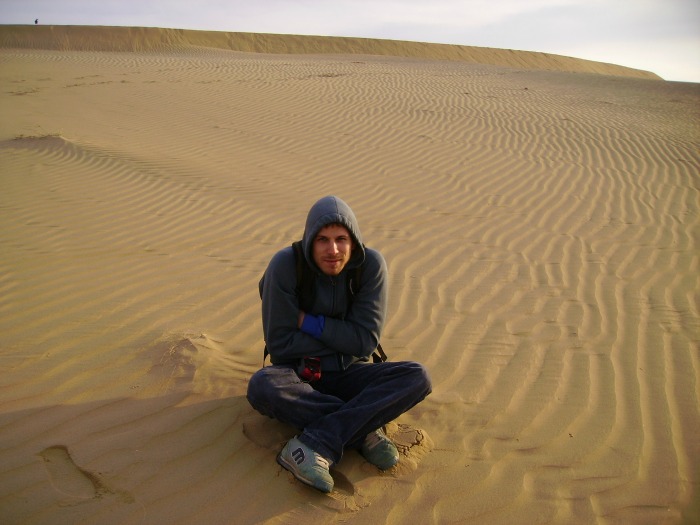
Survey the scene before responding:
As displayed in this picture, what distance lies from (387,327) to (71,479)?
234cm

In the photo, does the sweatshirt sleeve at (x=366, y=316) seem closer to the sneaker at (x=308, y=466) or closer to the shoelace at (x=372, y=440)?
the shoelace at (x=372, y=440)

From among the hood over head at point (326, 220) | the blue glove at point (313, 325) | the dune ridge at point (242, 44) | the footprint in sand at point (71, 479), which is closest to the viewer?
the footprint in sand at point (71, 479)

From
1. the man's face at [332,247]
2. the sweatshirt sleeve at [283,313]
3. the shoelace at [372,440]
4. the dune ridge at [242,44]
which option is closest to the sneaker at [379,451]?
the shoelace at [372,440]

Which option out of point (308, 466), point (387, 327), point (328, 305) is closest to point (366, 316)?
point (328, 305)

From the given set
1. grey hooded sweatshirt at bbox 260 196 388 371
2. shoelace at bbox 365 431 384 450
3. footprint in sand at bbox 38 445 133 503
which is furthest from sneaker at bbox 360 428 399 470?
footprint in sand at bbox 38 445 133 503

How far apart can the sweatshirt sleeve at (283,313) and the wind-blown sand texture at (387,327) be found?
0.45 metres

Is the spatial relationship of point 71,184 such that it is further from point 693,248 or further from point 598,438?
point 693,248

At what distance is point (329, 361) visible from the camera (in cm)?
297

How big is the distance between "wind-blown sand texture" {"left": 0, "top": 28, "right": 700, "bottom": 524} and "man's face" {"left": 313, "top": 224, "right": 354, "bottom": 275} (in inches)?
34.8

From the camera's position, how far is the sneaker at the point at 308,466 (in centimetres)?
249

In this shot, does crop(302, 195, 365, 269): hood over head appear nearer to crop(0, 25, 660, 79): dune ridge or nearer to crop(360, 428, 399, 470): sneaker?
crop(360, 428, 399, 470): sneaker

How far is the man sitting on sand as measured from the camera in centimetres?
264

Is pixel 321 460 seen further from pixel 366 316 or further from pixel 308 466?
pixel 366 316

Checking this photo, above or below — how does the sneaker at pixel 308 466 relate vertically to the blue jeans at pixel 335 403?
below
